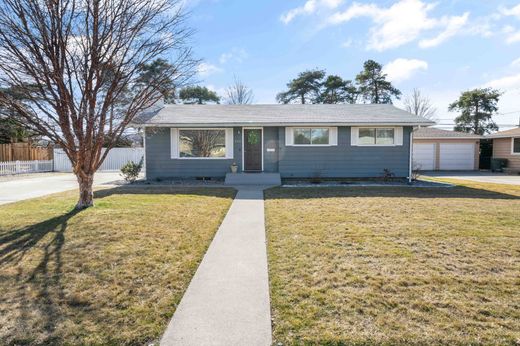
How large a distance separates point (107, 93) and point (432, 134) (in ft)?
69.9

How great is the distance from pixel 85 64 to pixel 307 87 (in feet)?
91.4

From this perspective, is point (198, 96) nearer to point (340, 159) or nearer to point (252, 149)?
point (252, 149)

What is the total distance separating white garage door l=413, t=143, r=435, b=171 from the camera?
20750 mm

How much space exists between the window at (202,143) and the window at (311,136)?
132 inches

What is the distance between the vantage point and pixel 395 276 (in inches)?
140

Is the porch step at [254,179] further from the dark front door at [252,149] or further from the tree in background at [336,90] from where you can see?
the tree in background at [336,90]

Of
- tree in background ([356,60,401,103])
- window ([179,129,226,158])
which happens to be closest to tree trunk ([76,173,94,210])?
window ([179,129,226,158])

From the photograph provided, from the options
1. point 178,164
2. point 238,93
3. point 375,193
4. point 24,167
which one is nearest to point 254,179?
point 178,164

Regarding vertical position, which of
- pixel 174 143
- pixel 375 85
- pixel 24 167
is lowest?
pixel 24 167

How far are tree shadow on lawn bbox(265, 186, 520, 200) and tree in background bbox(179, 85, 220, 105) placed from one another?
21985mm

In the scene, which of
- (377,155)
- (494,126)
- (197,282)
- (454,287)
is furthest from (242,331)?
(494,126)

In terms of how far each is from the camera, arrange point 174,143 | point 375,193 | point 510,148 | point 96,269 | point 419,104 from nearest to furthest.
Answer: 1. point 96,269
2. point 375,193
3. point 174,143
4. point 510,148
5. point 419,104

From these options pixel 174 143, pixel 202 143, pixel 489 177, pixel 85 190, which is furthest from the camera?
pixel 489 177

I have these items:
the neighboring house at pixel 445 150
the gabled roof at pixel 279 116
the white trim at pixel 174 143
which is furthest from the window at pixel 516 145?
the white trim at pixel 174 143
